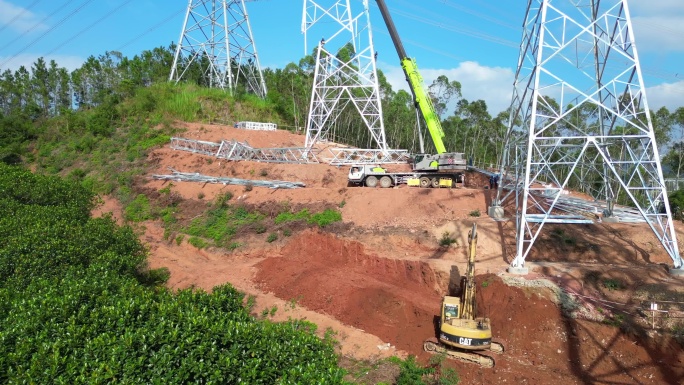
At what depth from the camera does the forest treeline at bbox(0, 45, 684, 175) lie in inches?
1635

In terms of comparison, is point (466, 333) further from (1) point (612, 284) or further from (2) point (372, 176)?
(2) point (372, 176)

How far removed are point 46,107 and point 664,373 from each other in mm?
66225

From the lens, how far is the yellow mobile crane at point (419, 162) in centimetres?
2411

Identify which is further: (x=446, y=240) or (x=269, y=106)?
(x=269, y=106)

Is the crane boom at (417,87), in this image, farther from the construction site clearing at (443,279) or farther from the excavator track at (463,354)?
the excavator track at (463,354)

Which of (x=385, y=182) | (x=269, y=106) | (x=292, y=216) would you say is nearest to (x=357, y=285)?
(x=292, y=216)

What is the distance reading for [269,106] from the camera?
47.7 metres

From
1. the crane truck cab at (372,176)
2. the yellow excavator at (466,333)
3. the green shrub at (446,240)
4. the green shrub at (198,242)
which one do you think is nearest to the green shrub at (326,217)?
the crane truck cab at (372,176)

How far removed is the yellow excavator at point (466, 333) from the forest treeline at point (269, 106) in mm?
23914

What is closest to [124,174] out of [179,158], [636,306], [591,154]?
[179,158]

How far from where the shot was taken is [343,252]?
67.6 ft

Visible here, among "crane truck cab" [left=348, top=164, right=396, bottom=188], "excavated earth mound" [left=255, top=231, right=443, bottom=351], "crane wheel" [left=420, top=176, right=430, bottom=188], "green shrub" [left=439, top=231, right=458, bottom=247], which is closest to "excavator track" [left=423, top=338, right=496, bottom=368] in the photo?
"excavated earth mound" [left=255, top=231, right=443, bottom=351]

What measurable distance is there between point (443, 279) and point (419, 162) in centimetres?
919

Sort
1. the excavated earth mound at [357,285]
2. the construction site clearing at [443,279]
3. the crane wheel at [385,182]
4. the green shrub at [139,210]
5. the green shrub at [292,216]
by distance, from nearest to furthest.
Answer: the construction site clearing at [443,279]
the excavated earth mound at [357,285]
the green shrub at [292,216]
the crane wheel at [385,182]
the green shrub at [139,210]
